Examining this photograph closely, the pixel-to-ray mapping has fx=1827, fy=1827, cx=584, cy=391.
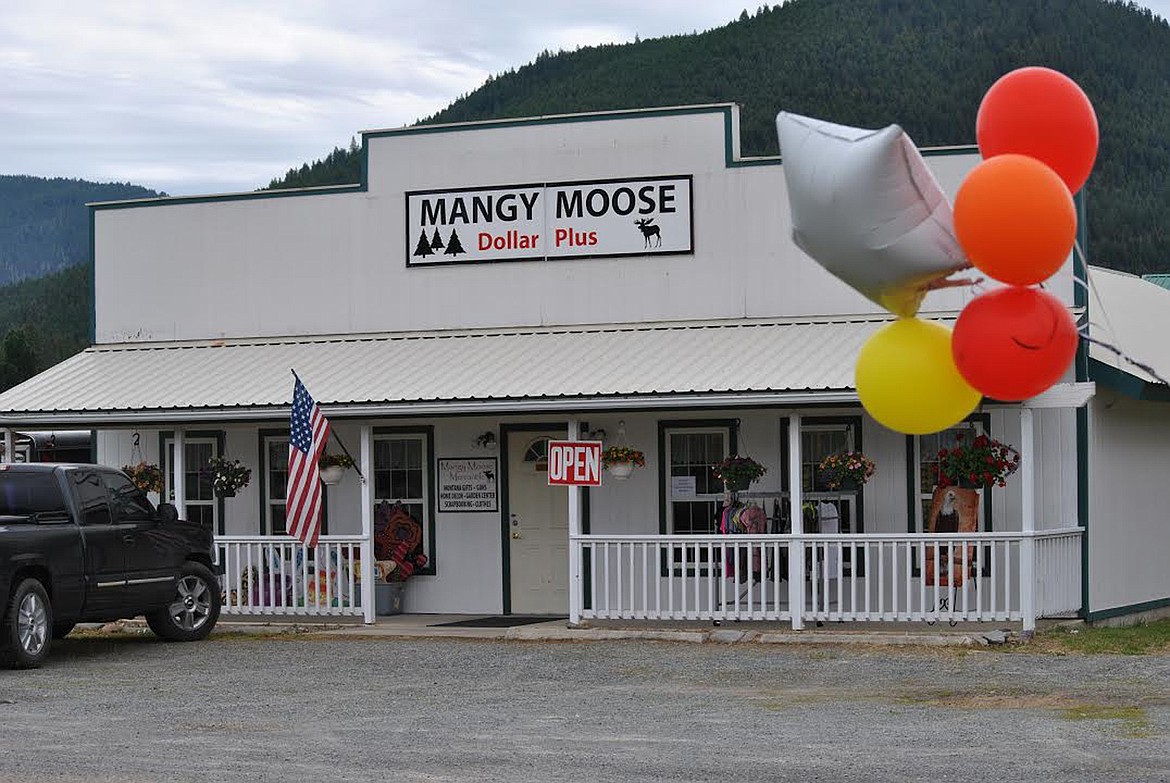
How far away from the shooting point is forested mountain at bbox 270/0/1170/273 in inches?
2844

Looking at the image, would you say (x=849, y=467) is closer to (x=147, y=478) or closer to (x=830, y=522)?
(x=830, y=522)

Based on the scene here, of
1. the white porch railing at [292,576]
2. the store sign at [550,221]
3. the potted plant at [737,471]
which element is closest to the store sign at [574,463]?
the potted plant at [737,471]

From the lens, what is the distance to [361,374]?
64.8 ft

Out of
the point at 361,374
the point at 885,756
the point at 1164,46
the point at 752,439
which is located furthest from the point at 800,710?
the point at 1164,46

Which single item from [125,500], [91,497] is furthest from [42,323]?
[91,497]

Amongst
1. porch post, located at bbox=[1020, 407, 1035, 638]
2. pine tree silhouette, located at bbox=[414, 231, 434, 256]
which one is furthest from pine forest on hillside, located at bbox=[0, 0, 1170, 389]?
porch post, located at bbox=[1020, 407, 1035, 638]

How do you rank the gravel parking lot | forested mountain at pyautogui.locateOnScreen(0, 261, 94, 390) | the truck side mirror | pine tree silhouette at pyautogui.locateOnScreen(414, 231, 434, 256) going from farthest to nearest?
forested mountain at pyautogui.locateOnScreen(0, 261, 94, 390) → pine tree silhouette at pyautogui.locateOnScreen(414, 231, 434, 256) → the truck side mirror → the gravel parking lot

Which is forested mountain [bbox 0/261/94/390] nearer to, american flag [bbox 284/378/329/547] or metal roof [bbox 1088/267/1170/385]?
metal roof [bbox 1088/267/1170/385]

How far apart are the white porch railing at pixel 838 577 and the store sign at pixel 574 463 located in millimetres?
652

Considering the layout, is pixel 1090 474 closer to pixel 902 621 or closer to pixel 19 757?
pixel 902 621

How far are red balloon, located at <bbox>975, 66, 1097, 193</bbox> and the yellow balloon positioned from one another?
0.90 meters

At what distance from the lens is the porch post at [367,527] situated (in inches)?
745

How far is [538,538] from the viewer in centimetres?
2002

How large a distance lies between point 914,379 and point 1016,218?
0.99 m
